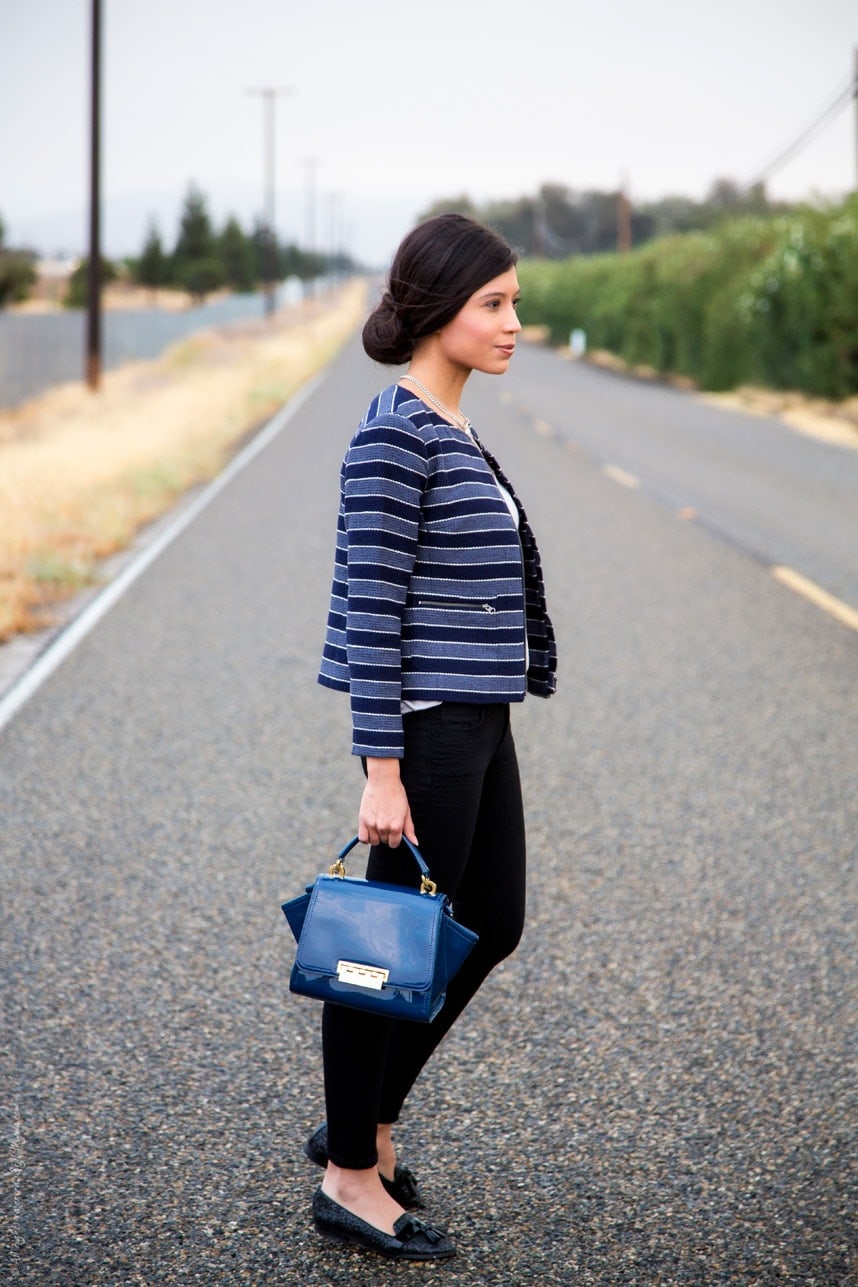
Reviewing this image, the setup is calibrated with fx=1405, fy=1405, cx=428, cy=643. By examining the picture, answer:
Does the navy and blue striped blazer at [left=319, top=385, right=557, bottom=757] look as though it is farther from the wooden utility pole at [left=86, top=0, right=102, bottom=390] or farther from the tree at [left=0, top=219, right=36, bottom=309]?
the tree at [left=0, top=219, right=36, bottom=309]

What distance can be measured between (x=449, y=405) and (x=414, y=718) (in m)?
0.57

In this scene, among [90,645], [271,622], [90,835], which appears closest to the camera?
[90,835]

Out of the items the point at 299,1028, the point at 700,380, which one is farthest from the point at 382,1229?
the point at 700,380

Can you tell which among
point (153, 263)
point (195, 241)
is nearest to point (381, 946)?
point (153, 263)

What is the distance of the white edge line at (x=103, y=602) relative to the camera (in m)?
6.86

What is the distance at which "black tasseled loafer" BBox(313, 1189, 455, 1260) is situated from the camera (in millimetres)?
2623

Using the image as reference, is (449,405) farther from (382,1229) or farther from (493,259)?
(382,1229)

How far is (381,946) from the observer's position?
246 cm

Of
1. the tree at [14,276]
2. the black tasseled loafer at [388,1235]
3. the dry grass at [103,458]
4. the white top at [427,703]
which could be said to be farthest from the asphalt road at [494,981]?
the tree at [14,276]

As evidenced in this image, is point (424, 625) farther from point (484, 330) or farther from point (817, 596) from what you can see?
point (817, 596)

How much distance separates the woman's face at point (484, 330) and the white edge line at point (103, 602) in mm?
4331

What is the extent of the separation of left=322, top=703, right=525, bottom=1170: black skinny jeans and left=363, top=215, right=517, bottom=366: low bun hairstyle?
692mm

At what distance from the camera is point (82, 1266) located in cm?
256

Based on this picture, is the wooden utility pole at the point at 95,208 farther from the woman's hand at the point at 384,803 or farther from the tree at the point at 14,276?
the tree at the point at 14,276
